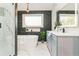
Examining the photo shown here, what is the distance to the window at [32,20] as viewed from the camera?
3105mm

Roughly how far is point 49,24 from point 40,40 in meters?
0.43

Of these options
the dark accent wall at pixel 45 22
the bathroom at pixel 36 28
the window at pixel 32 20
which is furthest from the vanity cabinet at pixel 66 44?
the window at pixel 32 20

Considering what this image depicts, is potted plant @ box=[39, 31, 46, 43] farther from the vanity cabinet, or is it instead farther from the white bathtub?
the vanity cabinet

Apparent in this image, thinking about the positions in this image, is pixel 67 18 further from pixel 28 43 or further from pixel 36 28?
pixel 28 43

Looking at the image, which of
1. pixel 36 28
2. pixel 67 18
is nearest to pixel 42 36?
pixel 36 28

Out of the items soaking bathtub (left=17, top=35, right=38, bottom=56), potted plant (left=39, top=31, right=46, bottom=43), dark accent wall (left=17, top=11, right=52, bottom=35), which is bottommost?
soaking bathtub (left=17, top=35, right=38, bottom=56)

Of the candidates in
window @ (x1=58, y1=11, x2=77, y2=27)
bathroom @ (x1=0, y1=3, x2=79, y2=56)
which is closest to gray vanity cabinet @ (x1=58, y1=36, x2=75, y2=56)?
bathroom @ (x1=0, y1=3, x2=79, y2=56)

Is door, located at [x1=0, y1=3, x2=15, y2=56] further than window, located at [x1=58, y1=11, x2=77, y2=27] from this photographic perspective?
No

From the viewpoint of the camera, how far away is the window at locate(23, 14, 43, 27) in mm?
3105

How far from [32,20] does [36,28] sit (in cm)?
22

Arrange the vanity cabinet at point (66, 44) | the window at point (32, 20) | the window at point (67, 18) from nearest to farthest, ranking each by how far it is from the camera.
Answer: the vanity cabinet at point (66, 44)
the window at point (32, 20)
the window at point (67, 18)

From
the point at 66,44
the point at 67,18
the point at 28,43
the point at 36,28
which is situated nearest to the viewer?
the point at 66,44

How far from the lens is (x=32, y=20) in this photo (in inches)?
125

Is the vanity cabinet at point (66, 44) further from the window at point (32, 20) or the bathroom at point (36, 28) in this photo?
the window at point (32, 20)
